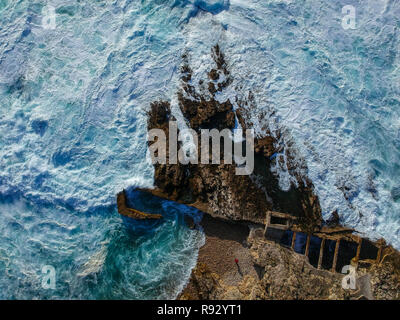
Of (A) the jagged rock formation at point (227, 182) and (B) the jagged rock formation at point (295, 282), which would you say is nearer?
(B) the jagged rock formation at point (295, 282)

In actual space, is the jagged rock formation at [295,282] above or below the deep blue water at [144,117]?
below

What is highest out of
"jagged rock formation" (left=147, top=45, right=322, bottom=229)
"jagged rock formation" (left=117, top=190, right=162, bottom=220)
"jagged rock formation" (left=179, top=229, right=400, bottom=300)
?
"jagged rock formation" (left=147, top=45, right=322, bottom=229)

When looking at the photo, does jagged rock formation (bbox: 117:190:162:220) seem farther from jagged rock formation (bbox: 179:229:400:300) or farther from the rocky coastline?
jagged rock formation (bbox: 179:229:400:300)

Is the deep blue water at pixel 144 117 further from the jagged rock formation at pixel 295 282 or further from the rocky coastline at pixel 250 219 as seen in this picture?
the jagged rock formation at pixel 295 282

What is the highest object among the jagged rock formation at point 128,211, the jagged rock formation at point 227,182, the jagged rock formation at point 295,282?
the jagged rock formation at point 227,182

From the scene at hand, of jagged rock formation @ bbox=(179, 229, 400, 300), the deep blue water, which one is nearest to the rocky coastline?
jagged rock formation @ bbox=(179, 229, 400, 300)

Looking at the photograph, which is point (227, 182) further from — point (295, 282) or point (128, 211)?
point (295, 282)

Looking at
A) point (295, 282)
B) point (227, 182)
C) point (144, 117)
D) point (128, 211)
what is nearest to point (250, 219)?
point (227, 182)

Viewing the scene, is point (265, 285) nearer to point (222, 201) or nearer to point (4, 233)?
point (222, 201)

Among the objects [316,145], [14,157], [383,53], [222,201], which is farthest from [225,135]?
[14,157]

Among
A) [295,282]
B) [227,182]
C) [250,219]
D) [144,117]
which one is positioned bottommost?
[295,282]

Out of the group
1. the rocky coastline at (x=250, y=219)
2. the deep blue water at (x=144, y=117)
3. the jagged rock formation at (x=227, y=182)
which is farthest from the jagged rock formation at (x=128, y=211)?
the jagged rock formation at (x=227, y=182)

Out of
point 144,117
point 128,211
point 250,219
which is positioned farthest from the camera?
point 144,117
